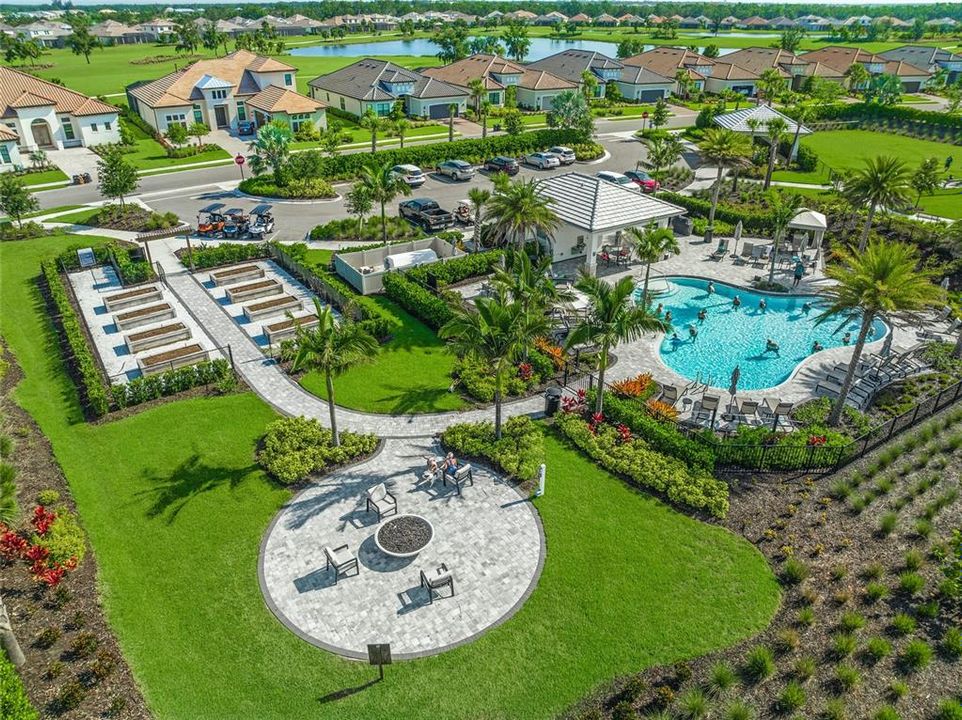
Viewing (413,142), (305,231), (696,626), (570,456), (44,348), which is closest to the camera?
(696,626)

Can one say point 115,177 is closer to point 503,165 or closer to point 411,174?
point 411,174

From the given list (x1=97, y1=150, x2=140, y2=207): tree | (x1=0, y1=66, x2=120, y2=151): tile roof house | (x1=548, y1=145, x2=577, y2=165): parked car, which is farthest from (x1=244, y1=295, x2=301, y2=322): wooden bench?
(x1=0, y1=66, x2=120, y2=151): tile roof house

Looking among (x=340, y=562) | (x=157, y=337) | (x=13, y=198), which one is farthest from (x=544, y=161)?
(x=340, y=562)

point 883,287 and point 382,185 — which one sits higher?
point 883,287

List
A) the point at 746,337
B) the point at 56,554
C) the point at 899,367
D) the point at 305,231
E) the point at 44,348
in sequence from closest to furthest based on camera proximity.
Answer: the point at 56,554 < the point at 899,367 < the point at 44,348 < the point at 746,337 < the point at 305,231

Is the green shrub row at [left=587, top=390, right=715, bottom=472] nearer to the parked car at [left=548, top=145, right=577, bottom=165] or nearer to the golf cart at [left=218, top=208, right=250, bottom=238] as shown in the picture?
the golf cart at [left=218, top=208, right=250, bottom=238]

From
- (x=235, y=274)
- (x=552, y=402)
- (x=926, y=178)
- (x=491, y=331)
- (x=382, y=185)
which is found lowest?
(x=235, y=274)

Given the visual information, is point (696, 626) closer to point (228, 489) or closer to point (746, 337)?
point (228, 489)

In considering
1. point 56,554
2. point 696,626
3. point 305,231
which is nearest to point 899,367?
point 696,626
